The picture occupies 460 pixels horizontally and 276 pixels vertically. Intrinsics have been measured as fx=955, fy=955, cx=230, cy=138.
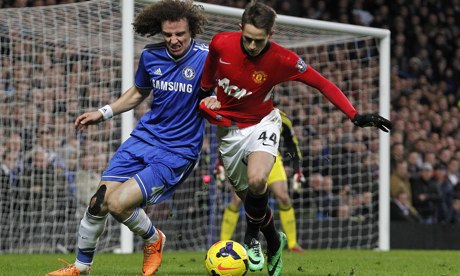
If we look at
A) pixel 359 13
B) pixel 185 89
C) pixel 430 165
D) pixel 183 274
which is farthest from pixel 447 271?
pixel 359 13

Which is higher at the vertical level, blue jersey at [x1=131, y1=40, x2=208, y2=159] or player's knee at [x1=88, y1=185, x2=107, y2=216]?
blue jersey at [x1=131, y1=40, x2=208, y2=159]

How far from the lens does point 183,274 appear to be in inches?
297

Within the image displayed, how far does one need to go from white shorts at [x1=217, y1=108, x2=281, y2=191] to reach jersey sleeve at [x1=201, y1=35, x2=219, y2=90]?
1.11ft

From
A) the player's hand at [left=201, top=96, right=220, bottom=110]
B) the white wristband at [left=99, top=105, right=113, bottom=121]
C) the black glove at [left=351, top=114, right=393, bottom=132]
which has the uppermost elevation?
the player's hand at [left=201, top=96, right=220, bottom=110]

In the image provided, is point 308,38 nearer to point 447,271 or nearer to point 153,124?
point 447,271

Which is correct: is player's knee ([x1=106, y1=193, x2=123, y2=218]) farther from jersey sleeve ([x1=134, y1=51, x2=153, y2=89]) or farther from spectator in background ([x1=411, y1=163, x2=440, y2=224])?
spectator in background ([x1=411, y1=163, x2=440, y2=224])

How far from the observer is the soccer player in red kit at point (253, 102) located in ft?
21.5

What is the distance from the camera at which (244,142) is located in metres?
6.75

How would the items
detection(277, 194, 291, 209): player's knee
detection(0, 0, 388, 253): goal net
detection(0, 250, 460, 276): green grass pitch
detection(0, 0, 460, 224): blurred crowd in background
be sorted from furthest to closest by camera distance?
detection(0, 0, 460, 224): blurred crowd in background < detection(0, 0, 388, 253): goal net < detection(277, 194, 291, 209): player's knee < detection(0, 250, 460, 276): green grass pitch

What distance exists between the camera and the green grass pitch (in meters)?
7.98

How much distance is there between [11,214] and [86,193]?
40.0 inches

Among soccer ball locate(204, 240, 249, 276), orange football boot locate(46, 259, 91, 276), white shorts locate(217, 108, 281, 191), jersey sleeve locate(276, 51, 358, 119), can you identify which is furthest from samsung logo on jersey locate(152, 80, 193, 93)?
orange football boot locate(46, 259, 91, 276)

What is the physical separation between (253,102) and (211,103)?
0.98ft

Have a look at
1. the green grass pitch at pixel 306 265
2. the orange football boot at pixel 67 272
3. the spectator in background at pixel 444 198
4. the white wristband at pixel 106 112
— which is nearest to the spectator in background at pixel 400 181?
the spectator in background at pixel 444 198
